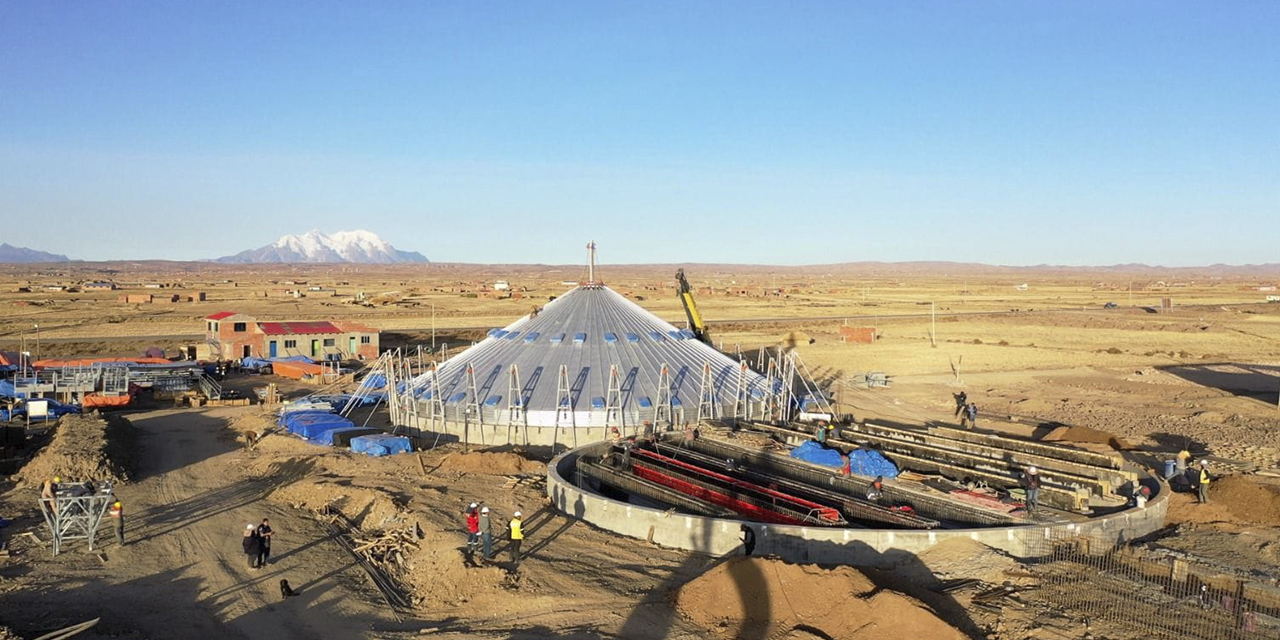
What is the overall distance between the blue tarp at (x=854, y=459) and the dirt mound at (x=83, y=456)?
21.7m

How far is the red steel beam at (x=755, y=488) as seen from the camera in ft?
74.5

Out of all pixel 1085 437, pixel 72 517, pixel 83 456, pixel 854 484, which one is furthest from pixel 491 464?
pixel 1085 437

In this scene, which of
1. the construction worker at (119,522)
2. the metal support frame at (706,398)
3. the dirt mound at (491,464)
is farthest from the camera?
the metal support frame at (706,398)

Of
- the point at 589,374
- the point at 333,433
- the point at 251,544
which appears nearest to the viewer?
the point at 251,544

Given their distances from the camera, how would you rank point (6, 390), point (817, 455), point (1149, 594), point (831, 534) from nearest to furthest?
point (1149, 594) < point (831, 534) < point (817, 455) < point (6, 390)

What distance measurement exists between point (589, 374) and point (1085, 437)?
19317mm

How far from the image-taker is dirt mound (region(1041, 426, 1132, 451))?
34.6m

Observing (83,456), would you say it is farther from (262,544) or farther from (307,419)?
(262,544)

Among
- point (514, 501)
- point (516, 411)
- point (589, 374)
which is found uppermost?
point (589, 374)

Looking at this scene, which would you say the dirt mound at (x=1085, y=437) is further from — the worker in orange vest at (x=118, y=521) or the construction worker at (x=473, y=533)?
the worker in orange vest at (x=118, y=521)

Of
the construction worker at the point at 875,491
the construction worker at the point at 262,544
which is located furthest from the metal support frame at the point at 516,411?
the construction worker at the point at 262,544

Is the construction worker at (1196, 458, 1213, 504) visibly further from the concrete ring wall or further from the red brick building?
the red brick building

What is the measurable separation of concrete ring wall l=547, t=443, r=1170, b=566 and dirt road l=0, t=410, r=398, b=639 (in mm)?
6591

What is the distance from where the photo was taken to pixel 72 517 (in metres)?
21.8
